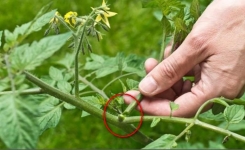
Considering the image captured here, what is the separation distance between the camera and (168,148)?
38.0 inches

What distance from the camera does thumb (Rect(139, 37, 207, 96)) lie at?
1250mm

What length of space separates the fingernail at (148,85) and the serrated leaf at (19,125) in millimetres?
529

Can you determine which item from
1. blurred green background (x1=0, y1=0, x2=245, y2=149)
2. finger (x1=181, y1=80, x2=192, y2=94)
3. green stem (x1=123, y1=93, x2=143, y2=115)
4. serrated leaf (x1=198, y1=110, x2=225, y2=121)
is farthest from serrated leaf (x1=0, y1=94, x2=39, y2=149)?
blurred green background (x1=0, y1=0, x2=245, y2=149)

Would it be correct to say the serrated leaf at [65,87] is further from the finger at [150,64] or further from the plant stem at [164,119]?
the finger at [150,64]

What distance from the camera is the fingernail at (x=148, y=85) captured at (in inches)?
49.3

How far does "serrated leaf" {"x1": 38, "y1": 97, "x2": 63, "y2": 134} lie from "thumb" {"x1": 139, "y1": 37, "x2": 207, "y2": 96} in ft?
0.80

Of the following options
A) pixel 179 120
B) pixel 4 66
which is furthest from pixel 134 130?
pixel 4 66

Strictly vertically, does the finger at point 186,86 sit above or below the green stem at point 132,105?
below

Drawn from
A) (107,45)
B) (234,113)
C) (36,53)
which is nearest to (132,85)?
(234,113)

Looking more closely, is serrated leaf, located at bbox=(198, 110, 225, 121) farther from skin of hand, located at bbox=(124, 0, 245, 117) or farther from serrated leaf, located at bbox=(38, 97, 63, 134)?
serrated leaf, located at bbox=(38, 97, 63, 134)

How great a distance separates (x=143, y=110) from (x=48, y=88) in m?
0.40

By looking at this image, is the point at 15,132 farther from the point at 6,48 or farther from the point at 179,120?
the point at 179,120

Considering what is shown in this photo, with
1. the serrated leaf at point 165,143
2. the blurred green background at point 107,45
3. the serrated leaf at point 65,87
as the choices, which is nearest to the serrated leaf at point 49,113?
the serrated leaf at point 65,87

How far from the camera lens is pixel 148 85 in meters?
1.25
